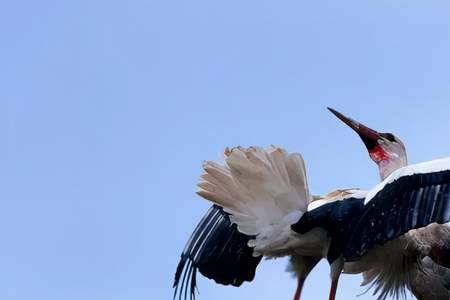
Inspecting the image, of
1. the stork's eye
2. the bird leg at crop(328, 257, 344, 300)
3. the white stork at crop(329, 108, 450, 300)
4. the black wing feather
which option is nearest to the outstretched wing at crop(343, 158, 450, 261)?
the black wing feather

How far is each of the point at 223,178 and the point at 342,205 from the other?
73 centimetres

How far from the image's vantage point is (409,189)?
9500mm

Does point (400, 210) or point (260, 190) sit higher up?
point (260, 190)

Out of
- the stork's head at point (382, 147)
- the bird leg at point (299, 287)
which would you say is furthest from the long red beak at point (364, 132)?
the bird leg at point (299, 287)

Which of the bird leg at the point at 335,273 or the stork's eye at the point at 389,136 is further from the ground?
the stork's eye at the point at 389,136

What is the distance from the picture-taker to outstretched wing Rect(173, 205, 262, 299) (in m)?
10.6

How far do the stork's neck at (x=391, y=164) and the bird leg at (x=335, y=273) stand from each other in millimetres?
816

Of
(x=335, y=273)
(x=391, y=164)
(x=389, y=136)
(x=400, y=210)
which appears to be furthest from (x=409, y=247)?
(x=389, y=136)

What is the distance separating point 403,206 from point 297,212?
824mm

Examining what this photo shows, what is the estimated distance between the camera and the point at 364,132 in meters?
11.0

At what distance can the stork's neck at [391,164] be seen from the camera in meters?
10.6

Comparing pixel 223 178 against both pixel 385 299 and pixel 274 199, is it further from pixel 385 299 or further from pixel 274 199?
pixel 385 299

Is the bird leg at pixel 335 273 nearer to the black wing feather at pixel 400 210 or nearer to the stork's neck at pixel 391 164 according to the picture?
the black wing feather at pixel 400 210

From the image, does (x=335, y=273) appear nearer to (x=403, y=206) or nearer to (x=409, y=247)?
(x=409, y=247)
